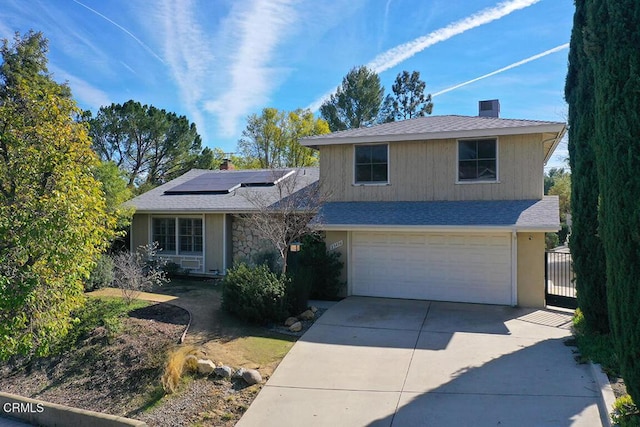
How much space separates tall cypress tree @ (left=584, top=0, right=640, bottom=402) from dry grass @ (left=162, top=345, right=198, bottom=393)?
6183 mm

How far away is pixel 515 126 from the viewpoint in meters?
11.9

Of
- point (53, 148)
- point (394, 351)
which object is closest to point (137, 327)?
point (53, 148)

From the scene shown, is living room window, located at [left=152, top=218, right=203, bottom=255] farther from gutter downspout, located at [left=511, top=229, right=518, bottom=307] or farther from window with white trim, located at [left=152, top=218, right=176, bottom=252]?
gutter downspout, located at [left=511, top=229, right=518, bottom=307]

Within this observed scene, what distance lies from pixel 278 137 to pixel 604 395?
31.2 metres

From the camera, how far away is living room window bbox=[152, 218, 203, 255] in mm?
15920

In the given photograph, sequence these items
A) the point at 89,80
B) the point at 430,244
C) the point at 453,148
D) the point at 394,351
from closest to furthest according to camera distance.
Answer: the point at 394,351, the point at 430,244, the point at 453,148, the point at 89,80

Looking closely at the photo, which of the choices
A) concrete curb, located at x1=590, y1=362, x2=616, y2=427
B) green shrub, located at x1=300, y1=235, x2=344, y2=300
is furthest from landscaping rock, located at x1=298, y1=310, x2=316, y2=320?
concrete curb, located at x1=590, y1=362, x2=616, y2=427

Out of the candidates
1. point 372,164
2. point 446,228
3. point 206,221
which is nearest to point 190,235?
point 206,221

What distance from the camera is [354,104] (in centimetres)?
3747

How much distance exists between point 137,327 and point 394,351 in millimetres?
5478

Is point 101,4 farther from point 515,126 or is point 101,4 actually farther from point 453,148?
point 515,126

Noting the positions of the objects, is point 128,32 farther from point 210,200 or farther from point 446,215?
point 446,215

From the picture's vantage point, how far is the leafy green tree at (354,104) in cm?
3725

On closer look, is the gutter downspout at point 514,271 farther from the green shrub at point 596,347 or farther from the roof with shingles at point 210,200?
the roof with shingles at point 210,200
